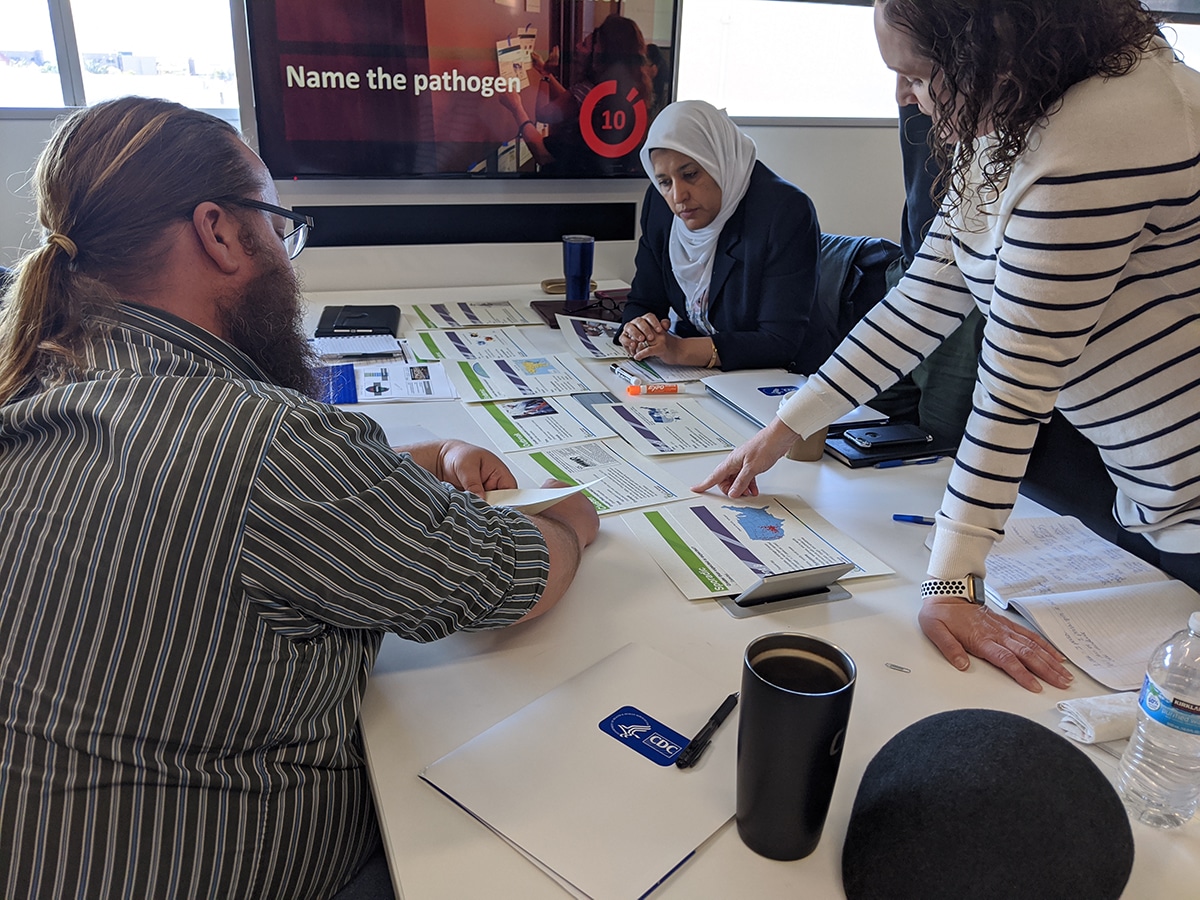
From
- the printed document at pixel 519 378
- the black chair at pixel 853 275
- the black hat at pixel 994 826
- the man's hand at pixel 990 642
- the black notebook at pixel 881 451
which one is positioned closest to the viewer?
the black hat at pixel 994 826

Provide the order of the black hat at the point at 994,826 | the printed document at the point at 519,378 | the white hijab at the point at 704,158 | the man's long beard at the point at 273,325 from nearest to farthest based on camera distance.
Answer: the black hat at the point at 994,826 → the man's long beard at the point at 273,325 → the printed document at the point at 519,378 → the white hijab at the point at 704,158

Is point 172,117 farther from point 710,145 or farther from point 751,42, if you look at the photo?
point 751,42

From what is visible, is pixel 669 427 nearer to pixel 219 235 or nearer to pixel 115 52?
pixel 219 235

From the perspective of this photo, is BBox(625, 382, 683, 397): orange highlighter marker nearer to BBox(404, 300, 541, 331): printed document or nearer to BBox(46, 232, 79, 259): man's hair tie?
BBox(404, 300, 541, 331): printed document

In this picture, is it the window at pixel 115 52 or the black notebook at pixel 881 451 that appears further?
the window at pixel 115 52

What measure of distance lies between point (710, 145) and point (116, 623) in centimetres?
172

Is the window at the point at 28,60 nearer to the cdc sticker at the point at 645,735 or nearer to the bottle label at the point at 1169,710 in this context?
the cdc sticker at the point at 645,735

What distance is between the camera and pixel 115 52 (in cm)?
241

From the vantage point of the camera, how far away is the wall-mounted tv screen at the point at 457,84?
7.73 feet

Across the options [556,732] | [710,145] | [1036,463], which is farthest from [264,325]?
[710,145]

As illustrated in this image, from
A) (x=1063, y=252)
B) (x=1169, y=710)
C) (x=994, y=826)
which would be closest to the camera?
(x=994, y=826)

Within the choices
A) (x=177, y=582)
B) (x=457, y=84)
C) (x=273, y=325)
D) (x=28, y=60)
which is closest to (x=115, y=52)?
(x=28, y=60)

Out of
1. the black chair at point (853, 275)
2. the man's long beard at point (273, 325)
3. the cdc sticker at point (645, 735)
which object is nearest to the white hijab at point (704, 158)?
the black chair at point (853, 275)

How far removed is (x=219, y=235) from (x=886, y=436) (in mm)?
1043
